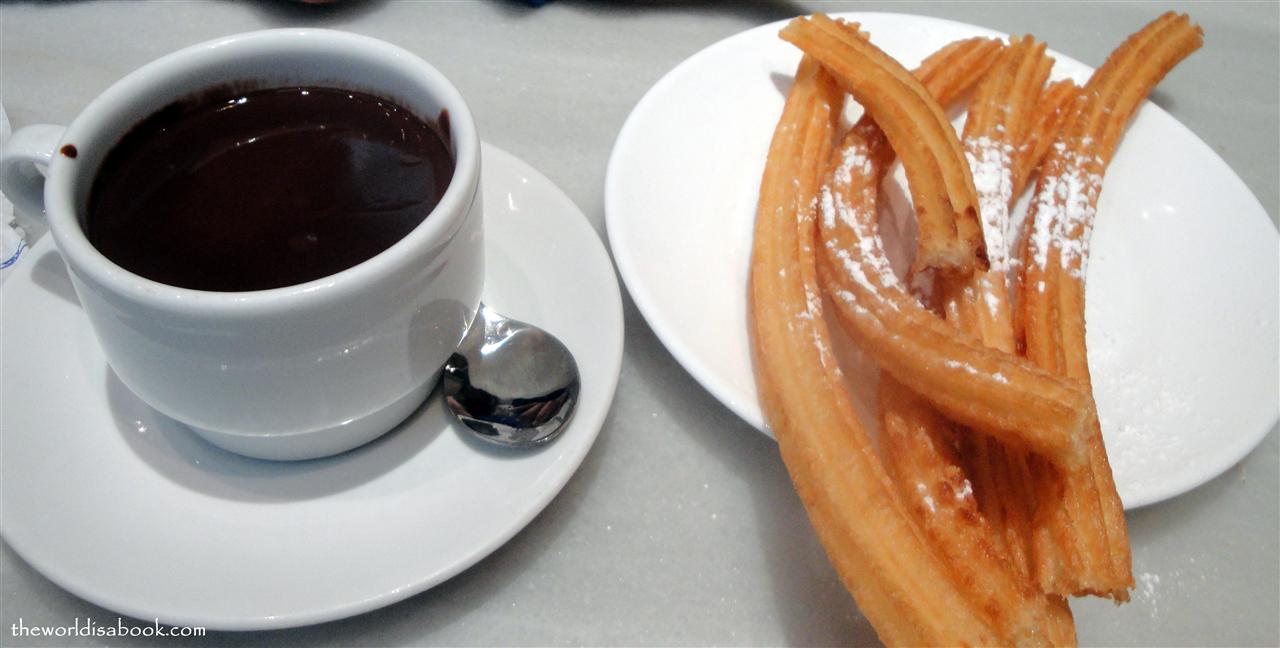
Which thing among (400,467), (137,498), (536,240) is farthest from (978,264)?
(137,498)

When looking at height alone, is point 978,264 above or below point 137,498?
above

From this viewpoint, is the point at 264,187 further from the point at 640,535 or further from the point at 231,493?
the point at 640,535

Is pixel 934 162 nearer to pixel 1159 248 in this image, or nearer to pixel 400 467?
pixel 1159 248

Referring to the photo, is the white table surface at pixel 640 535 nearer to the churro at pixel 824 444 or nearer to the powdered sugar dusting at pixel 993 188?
the churro at pixel 824 444

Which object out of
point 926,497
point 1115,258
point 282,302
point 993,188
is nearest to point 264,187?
point 282,302

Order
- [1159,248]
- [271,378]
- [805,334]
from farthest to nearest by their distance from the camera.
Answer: [1159,248]
[805,334]
[271,378]

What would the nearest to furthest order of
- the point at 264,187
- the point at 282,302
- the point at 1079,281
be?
the point at 282,302 < the point at 264,187 < the point at 1079,281

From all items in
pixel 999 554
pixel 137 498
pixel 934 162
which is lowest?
pixel 137 498
